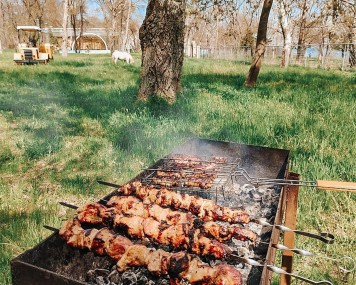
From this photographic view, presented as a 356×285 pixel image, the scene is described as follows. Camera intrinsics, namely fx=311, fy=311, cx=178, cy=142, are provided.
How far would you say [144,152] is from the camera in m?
5.52

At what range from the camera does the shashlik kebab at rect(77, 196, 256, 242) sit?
2.24 m

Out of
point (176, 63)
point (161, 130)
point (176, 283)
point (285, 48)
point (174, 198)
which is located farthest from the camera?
point (285, 48)

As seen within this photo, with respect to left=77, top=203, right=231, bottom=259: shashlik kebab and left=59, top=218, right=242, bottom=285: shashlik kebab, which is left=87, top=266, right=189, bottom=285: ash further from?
left=77, top=203, right=231, bottom=259: shashlik kebab

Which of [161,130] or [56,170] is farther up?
[161,130]

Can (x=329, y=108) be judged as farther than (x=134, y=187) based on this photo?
Yes

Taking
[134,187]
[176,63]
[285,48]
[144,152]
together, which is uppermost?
[285,48]

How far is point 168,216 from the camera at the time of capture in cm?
238

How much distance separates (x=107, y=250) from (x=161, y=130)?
433 centimetres

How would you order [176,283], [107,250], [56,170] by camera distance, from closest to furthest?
1. [176,283]
2. [107,250]
3. [56,170]

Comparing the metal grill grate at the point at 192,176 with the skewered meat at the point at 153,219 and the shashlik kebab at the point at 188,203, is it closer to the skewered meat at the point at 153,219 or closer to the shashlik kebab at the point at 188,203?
the shashlik kebab at the point at 188,203

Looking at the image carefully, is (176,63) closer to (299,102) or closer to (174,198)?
(299,102)

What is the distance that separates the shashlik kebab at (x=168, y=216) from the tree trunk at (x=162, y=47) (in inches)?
240

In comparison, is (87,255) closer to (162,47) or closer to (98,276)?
(98,276)

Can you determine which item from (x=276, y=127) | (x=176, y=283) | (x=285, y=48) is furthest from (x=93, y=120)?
(x=285, y=48)
